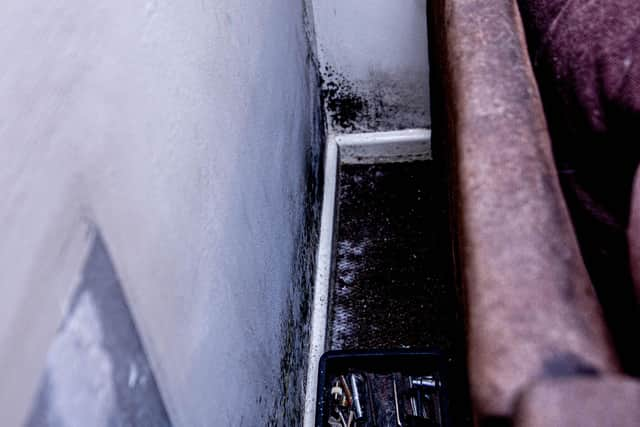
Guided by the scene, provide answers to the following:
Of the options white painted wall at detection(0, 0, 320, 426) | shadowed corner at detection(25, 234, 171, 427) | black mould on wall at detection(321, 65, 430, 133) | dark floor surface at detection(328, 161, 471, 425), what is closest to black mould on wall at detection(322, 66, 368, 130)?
black mould on wall at detection(321, 65, 430, 133)

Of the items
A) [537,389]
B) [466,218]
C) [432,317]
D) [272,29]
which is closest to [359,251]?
[432,317]

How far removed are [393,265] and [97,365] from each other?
1562mm

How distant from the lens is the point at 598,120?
3.64 feet

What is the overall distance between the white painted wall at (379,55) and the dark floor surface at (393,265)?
205 mm

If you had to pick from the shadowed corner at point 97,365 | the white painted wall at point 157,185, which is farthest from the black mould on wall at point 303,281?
the shadowed corner at point 97,365

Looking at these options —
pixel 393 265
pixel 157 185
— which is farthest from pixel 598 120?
pixel 393 265

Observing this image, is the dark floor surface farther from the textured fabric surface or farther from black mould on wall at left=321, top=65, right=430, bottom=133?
the textured fabric surface

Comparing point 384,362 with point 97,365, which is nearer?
point 97,365

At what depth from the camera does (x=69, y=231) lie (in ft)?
2.02

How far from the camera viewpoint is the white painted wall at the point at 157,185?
55cm

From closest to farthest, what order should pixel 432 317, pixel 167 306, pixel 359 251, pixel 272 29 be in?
pixel 167 306 → pixel 272 29 → pixel 432 317 → pixel 359 251

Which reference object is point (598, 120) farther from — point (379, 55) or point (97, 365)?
point (379, 55)

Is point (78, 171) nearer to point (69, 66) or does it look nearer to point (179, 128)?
point (69, 66)

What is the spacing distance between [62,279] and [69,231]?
0.15 feet
